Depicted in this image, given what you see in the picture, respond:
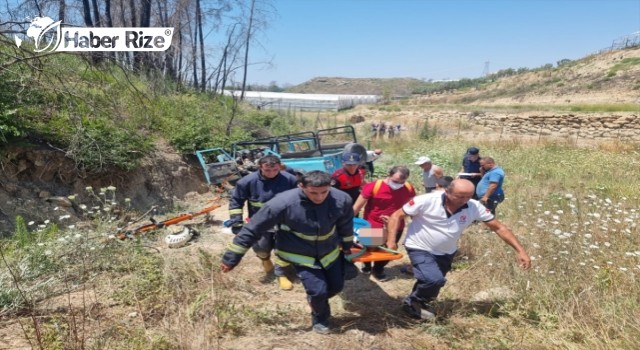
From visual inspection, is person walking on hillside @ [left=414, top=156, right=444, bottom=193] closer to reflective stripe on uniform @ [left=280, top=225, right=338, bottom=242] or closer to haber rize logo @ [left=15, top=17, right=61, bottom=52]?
reflective stripe on uniform @ [left=280, top=225, right=338, bottom=242]

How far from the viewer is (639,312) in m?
3.02

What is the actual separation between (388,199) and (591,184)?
637 centimetres

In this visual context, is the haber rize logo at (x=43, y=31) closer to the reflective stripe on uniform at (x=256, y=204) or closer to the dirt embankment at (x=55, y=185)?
the reflective stripe on uniform at (x=256, y=204)

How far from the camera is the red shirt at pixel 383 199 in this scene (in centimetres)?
447

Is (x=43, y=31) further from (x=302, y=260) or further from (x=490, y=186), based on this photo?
(x=490, y=186)

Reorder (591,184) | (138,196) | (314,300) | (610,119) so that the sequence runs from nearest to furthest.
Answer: (314,300) < (138,196) < (591,184) < (610,119)

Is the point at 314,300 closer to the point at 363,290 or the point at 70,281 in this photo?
the point at 363,290

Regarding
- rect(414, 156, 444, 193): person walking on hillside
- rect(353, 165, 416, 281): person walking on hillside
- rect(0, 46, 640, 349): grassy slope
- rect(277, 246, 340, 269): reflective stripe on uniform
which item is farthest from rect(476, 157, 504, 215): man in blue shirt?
rect(277, 246, 340, 269): reflective stripe on uniform

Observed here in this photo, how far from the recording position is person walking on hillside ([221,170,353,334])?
327 cm

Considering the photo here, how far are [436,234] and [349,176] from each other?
1528mm

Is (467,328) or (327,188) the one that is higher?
(327,188)

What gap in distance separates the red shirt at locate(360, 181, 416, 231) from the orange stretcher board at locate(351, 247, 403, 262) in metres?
0.68

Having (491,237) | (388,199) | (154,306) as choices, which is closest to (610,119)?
(491,237)

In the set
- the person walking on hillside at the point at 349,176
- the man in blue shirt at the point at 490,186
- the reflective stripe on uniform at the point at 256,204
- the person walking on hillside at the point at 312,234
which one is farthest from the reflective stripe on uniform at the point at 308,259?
the man in blue shirt at the point at 490,186
